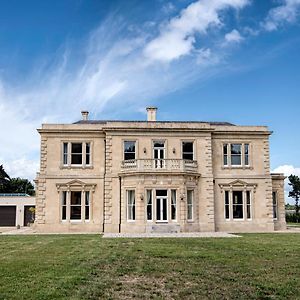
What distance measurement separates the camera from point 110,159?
2927 cm

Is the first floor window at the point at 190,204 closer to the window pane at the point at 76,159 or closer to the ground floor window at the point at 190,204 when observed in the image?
the ground floor window at the point at 190,204

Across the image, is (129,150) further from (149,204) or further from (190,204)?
(190,204)

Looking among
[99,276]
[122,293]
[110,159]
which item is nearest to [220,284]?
[122,293]

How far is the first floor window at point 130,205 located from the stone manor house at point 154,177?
0.21 ft

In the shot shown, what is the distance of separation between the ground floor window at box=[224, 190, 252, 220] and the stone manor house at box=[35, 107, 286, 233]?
7 cm

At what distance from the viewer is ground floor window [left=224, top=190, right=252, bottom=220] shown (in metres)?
30.1

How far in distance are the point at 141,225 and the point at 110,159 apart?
4913mm

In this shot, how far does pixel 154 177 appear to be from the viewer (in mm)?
28000

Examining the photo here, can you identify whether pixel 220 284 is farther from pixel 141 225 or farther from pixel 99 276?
pixel 141 225

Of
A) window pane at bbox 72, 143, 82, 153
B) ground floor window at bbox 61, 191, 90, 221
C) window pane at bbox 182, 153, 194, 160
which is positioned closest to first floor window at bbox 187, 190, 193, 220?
window pane at bbox 182, 153, 194, 160

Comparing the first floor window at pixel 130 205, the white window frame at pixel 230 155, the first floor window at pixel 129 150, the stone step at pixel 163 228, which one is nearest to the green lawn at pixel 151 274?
the stone step at pixel 163 228

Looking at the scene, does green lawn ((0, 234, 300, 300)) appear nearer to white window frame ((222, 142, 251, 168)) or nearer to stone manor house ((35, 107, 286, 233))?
stone manor house ((35, 107, 286, 233))

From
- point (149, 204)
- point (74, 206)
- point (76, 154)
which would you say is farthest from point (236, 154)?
point (74, 206)

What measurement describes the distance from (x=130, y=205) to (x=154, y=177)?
2540mm
